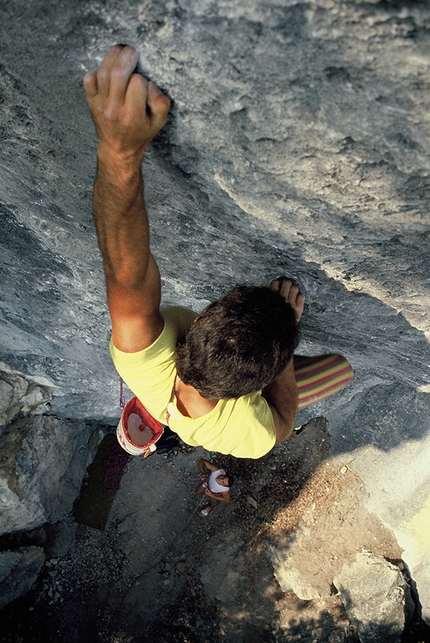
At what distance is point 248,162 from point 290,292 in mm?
875

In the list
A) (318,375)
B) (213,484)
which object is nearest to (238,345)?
(318,375)

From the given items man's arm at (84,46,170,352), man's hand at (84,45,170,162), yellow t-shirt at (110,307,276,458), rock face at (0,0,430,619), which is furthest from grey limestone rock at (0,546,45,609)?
man's hand at (84,45,170,162)

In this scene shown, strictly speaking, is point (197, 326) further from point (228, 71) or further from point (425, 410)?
point (425, 410)

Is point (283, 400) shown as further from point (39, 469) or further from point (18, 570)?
point (18, 570)

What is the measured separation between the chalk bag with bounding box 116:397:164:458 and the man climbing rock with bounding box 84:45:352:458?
79 centimetres

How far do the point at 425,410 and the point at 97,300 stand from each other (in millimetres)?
3236

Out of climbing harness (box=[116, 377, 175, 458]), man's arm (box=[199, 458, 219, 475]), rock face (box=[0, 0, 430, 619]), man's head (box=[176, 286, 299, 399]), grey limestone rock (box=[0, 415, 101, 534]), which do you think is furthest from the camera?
man's arm (box=[199, 458, 219, 475])

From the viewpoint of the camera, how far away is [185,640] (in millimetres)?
5621

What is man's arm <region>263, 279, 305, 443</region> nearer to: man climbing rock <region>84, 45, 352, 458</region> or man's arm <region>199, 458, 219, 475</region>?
man climbing rock <region>84, 45, 352, 458</region>

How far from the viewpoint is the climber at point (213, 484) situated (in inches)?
233

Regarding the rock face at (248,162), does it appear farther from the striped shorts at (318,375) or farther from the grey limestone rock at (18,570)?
the grey limestone rock at (18,570)

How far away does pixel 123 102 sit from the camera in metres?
1.34

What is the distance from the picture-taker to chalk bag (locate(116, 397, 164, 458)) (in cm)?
315

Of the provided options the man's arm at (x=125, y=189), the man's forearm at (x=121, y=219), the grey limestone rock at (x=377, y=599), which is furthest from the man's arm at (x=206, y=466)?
the man's forearm at (x=121, y=219)
